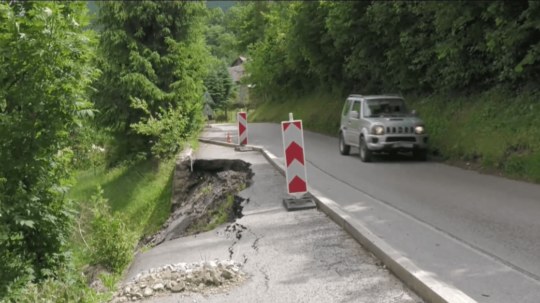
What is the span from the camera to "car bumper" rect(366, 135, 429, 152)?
14.9 metres

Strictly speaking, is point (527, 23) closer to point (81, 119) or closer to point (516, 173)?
point (516, 173)

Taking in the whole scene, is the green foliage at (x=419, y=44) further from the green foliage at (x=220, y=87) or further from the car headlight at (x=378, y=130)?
the green foliage at (x=220, y=87)

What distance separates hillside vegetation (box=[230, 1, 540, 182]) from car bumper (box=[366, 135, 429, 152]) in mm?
837

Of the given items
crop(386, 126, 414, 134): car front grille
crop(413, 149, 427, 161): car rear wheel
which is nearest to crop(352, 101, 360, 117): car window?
crop(386, 126, 414, 134): car front grille

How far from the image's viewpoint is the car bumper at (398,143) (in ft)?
48.9

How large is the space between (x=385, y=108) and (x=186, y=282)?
1172cm

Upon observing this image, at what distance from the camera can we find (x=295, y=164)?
9.02 meters

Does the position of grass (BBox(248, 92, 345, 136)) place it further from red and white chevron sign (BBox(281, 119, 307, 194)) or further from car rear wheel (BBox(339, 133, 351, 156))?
red and white chevron sign (BBox(281, 119, 307, 194))

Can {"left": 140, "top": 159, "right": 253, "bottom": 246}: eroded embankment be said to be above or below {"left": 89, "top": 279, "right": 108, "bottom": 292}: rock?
below

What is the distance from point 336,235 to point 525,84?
937 centimetres

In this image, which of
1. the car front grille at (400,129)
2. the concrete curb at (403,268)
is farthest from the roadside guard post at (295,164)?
the car front grille at (400,129)

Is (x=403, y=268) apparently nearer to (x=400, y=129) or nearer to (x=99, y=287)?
(x=99, y=287)

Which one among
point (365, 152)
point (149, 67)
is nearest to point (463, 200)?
point (365, 152)

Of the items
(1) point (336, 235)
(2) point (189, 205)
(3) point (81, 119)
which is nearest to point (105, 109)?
(2) point (189, 205)
